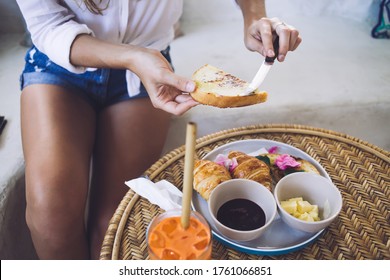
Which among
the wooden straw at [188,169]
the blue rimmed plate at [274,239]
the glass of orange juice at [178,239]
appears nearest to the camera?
the wooden straw at [188,169]

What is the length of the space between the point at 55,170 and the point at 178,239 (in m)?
0.46

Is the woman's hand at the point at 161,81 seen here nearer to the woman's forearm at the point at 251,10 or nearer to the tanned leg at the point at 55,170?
the tanned leg at the point at 55,170

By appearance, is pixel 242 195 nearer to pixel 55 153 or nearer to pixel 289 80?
pixel 55 153

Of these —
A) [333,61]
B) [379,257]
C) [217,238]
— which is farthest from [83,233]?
[333,61]

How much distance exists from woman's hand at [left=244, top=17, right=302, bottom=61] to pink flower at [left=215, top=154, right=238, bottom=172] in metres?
0.26

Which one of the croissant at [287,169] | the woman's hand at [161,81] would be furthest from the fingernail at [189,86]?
the croissant at [287,169]

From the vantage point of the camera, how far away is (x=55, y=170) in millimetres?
917

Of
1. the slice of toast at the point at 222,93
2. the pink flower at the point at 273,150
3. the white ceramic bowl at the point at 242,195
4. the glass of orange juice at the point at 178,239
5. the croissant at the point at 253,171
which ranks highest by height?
the slice of toast at the point at 222,93

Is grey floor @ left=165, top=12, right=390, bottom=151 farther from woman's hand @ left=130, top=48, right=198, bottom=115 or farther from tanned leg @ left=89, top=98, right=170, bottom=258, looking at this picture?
woman's hand @ left=130, top=48, right=198, bottom=115

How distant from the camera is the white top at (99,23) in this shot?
3.12 feet

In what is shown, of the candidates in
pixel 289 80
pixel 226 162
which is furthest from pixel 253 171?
pixel 289 80

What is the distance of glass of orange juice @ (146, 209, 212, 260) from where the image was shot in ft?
1.93

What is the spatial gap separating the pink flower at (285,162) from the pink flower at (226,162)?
10 centimetres

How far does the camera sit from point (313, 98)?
57.9 inches
